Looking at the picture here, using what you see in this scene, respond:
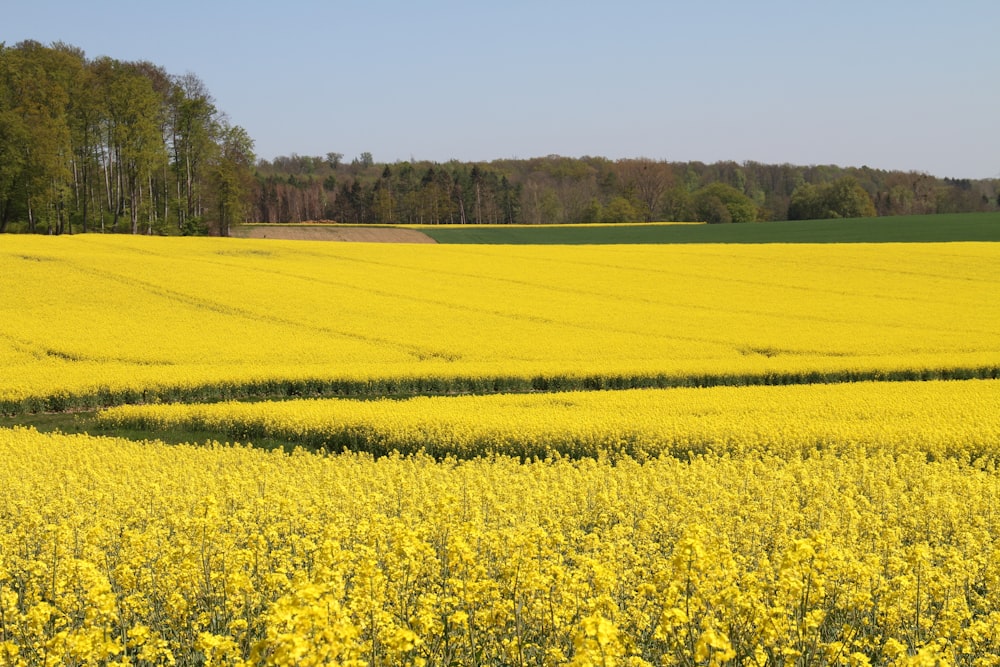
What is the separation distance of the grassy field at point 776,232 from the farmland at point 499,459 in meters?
13.4

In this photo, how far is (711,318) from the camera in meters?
30.7

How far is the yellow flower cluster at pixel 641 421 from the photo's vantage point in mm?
14539

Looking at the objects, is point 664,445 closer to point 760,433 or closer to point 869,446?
point 760,433

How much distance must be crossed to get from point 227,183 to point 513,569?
206 feet

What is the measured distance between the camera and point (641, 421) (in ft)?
52.2

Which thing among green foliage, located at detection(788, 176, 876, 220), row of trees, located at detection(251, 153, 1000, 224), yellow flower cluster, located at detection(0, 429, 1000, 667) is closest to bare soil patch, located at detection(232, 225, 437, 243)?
row of trees, located at detection(251, 153, 1000, 224)

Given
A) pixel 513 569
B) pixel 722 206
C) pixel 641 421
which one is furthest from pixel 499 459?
pixel 722 206

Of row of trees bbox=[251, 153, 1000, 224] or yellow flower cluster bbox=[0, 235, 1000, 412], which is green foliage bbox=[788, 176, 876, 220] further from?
yellow flower cluster bbox=[0, 235, 1000, 412]

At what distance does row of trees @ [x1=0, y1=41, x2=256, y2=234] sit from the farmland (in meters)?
14.8

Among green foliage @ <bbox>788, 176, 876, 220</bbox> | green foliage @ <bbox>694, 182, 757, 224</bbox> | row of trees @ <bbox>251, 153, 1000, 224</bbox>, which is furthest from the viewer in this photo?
row of trees @ <bbox>251, 153, 1000, 224</bbox>

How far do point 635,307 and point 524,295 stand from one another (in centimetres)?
480

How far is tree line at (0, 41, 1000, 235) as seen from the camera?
57.9 metres

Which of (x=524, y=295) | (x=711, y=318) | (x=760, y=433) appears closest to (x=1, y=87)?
(x=524, y=295)

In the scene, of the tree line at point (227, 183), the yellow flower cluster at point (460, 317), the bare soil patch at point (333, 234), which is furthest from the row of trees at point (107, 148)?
the yellow flower cluster at point (460, 317)
